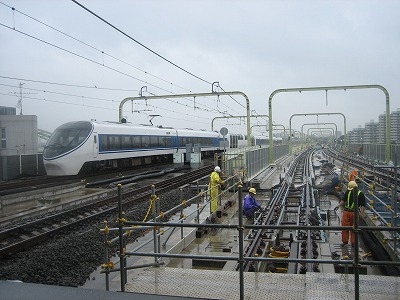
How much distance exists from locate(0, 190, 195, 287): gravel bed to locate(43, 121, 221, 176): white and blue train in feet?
34.5

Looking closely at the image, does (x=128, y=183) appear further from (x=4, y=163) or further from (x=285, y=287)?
(x=285, y=287)

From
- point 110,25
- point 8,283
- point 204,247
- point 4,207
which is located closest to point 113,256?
point 204,247

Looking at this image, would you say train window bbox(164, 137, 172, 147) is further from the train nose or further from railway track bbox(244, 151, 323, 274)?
railway track bbox(244, 151, 323, 274)

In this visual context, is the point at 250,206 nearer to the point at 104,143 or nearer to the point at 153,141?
the point at 104,143

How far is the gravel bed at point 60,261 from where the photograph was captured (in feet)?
20.9

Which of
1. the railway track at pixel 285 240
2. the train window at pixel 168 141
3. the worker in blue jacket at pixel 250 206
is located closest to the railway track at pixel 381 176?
the railway track at pixel 285 240

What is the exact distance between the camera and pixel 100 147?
20969 mm

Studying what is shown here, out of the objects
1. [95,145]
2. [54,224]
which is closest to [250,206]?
[54,224]

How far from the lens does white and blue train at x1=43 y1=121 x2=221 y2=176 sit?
63.2ft

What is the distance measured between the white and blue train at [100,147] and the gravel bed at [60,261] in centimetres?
1053

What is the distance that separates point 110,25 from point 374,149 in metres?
23.2

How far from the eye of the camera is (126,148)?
2406cm

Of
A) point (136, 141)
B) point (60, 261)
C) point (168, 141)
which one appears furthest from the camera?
point (168, 141)

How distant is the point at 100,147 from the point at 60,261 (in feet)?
46.8
